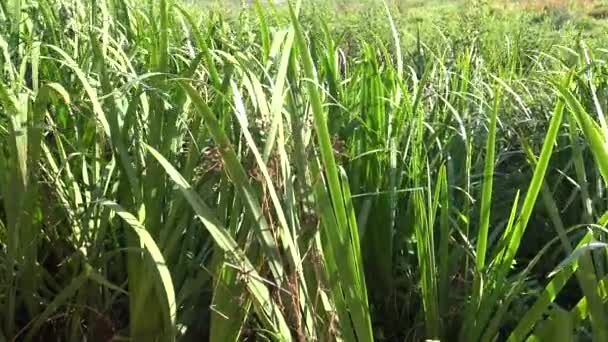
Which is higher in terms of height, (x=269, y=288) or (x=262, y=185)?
(x=262, y=185)

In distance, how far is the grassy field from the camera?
92 centimetres

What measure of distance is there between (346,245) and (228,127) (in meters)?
0.32

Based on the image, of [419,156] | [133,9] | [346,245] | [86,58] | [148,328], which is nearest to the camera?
[346,245]

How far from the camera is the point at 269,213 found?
0.91m

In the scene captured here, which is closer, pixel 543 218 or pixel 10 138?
pixel 10 138

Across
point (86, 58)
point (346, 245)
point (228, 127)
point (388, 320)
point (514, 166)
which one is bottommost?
point (388, 320)

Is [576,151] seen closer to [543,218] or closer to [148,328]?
[543,218]

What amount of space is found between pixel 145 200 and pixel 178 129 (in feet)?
0.60

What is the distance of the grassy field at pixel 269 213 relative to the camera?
0.92 m

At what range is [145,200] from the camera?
3.49ft

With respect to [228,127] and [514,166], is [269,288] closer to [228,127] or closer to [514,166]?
[228,127]

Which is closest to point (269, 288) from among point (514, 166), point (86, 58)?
point (86, 58)

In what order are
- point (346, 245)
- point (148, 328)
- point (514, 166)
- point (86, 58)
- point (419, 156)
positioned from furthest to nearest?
1. point (514, 166)
2. point (86, 58)
3. point (419, 156)
4. point (148, 328)
5. point (346, 245)

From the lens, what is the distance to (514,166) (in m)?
1.54
